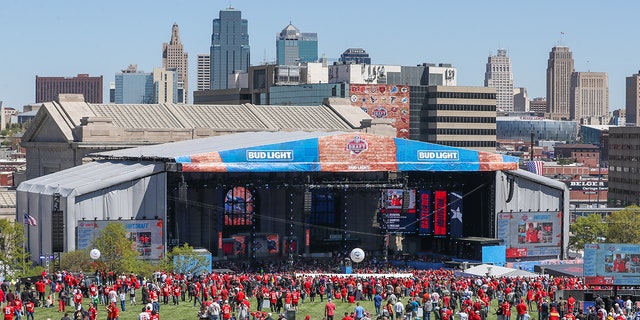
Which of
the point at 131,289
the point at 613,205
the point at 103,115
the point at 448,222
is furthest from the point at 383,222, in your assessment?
the point at 613,205

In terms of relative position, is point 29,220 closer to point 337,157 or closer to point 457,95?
point 337,157

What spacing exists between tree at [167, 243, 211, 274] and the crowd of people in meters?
13.0

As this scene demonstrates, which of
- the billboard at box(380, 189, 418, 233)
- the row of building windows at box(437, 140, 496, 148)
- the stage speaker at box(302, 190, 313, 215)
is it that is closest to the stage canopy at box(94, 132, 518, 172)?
the stage speaker at box(302, 190, 313, 215)

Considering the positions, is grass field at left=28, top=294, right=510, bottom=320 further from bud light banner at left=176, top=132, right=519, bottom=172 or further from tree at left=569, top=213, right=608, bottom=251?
tree at left=569, top=213, right=608, bottom=251

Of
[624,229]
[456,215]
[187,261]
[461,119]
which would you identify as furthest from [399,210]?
[461,119]

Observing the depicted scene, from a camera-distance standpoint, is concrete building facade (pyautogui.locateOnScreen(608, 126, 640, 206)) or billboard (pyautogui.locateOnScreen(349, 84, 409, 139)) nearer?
concrete building facade (pyautogui.locateOnScreen(608, 126, 640, 206))

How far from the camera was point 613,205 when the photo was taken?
17362 cm

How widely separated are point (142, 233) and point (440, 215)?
945 inches

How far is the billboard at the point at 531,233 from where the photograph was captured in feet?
331

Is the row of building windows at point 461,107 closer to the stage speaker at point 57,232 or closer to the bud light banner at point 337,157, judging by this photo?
the bud light banner at point 337,157

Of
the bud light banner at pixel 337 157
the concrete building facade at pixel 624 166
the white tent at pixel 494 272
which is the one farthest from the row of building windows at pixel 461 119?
the white tent at pixel 494 272

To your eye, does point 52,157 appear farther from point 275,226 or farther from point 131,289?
point 131,289

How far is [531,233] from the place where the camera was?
335 feet

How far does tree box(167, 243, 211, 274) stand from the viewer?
8456cm
